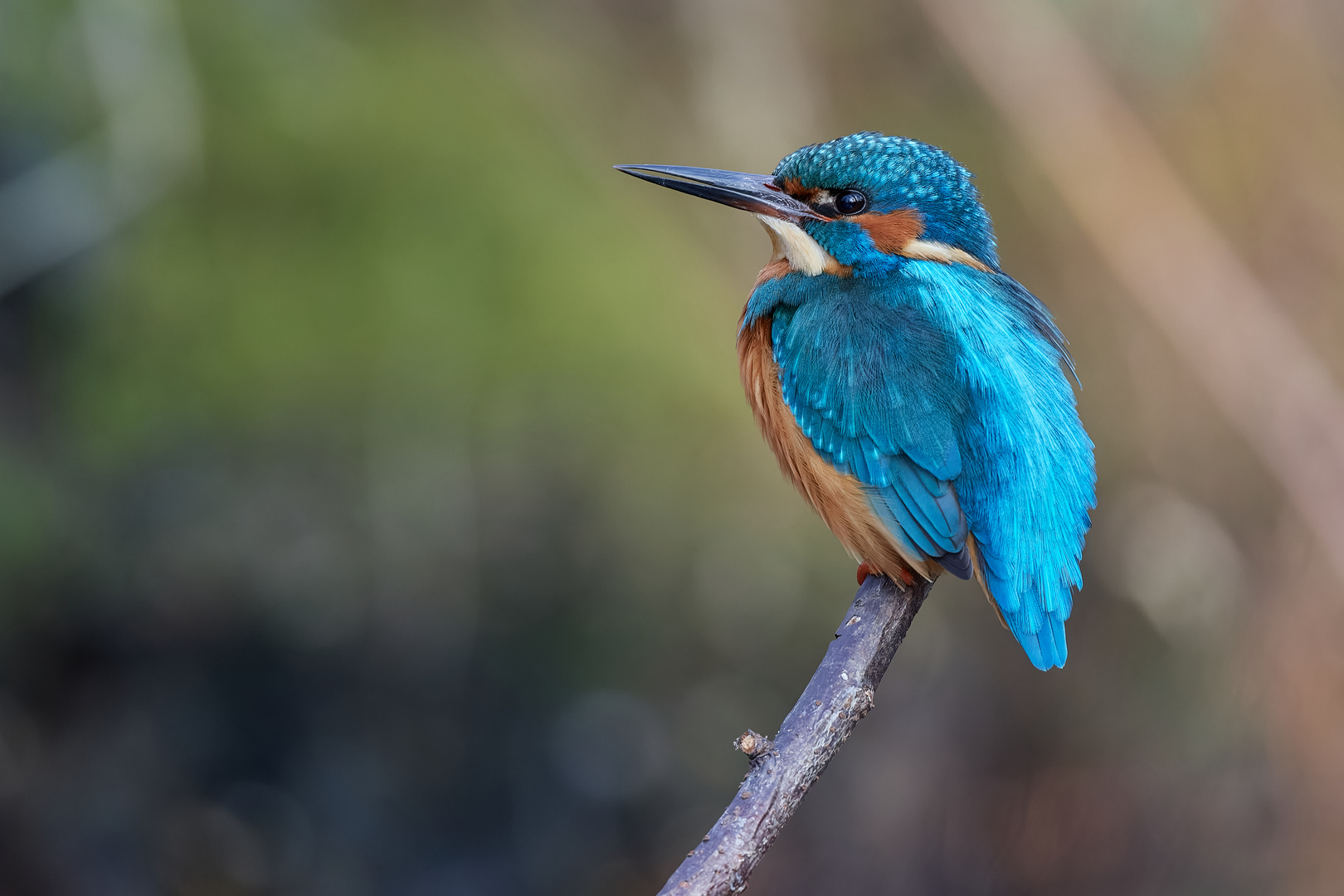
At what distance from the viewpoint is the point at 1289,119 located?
368cm

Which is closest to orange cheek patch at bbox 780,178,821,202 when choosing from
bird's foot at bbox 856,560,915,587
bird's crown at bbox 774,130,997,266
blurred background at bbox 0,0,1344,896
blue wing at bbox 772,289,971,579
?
bird's crown at bbox 774,130,997,266

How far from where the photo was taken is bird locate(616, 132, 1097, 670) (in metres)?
1.92

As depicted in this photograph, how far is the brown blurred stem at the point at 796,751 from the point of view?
46.5 inches

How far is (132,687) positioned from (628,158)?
7.42 ft

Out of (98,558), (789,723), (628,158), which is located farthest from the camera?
(628,158)

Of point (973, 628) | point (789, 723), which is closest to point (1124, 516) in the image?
point (973, 628)

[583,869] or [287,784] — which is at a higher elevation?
[287,784]

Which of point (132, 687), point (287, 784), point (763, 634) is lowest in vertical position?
point (763, 634)

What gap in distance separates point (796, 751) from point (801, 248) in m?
1.08

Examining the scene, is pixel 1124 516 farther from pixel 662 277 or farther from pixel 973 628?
pixel 662 277

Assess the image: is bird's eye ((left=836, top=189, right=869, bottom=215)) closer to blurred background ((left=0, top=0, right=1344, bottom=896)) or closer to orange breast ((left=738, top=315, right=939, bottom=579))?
orange breast ((left=738, top=315, right=939, bottom=579))

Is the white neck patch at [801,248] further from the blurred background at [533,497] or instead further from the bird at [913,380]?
the blurred background at [533,497]

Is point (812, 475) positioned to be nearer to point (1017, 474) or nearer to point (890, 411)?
point (890, 411)

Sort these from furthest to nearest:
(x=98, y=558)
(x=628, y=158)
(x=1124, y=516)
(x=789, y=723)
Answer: (x=628, y=158) → (x=1124, y=516) → (x=98, y=558) → (x=789, y=723)
